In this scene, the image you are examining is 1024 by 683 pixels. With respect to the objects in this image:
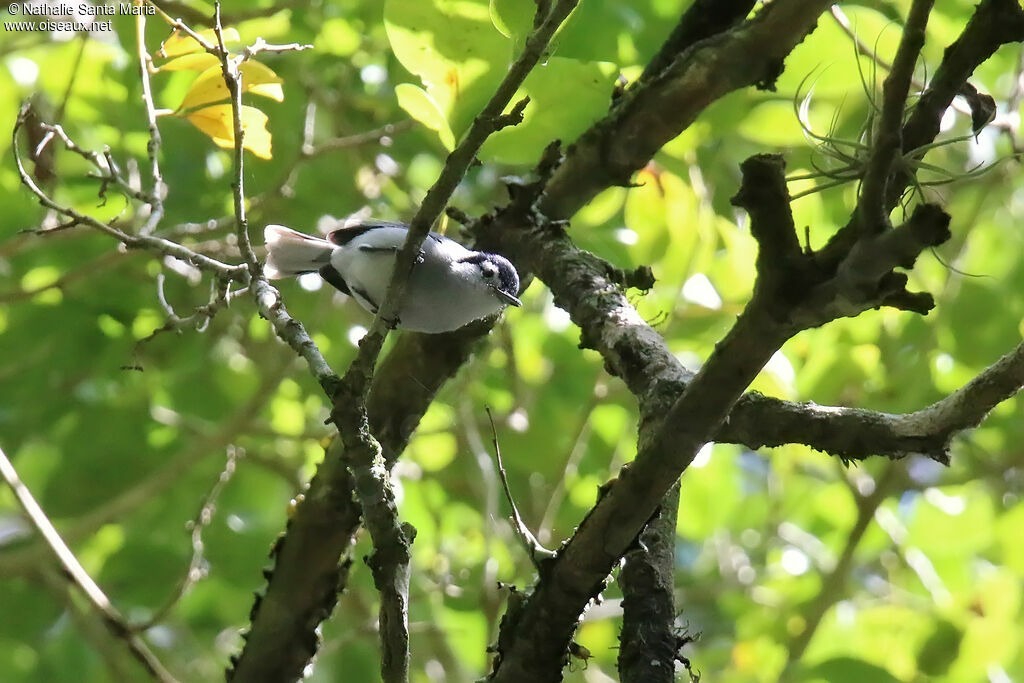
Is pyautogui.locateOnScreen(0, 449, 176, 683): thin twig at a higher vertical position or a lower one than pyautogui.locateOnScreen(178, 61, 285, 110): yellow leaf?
lower

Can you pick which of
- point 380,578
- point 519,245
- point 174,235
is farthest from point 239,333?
point 380,578

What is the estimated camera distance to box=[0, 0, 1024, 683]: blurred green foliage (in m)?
2.78

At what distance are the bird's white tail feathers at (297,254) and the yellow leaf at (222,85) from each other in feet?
2.17

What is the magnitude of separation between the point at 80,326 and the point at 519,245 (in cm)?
157

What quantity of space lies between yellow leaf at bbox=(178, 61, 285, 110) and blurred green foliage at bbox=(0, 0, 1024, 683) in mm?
324

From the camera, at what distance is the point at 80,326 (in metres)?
3.02

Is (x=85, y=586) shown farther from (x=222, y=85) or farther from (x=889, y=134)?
(x=889, y=134)

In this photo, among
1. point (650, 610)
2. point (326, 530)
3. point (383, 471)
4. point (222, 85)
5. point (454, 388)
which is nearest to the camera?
point (383, 471)

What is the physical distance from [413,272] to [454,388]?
0.77 metres

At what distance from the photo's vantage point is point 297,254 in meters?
3.01

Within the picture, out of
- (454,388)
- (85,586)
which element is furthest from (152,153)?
(454,388)

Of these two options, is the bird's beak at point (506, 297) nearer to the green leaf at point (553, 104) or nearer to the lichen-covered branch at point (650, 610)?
the green leaf at point (553, 104)

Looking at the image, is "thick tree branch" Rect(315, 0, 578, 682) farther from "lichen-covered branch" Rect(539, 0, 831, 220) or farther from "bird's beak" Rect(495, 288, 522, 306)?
"bird's beak" Rect(495, 288, 522, 306)

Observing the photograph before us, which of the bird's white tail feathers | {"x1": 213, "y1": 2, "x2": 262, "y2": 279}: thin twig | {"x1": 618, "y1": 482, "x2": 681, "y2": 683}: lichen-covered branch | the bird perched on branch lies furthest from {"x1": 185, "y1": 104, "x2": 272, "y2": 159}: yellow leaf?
{"x1": 618, "y1": 482, "x2": 681, "y2": 683}: lichen-covered branch
